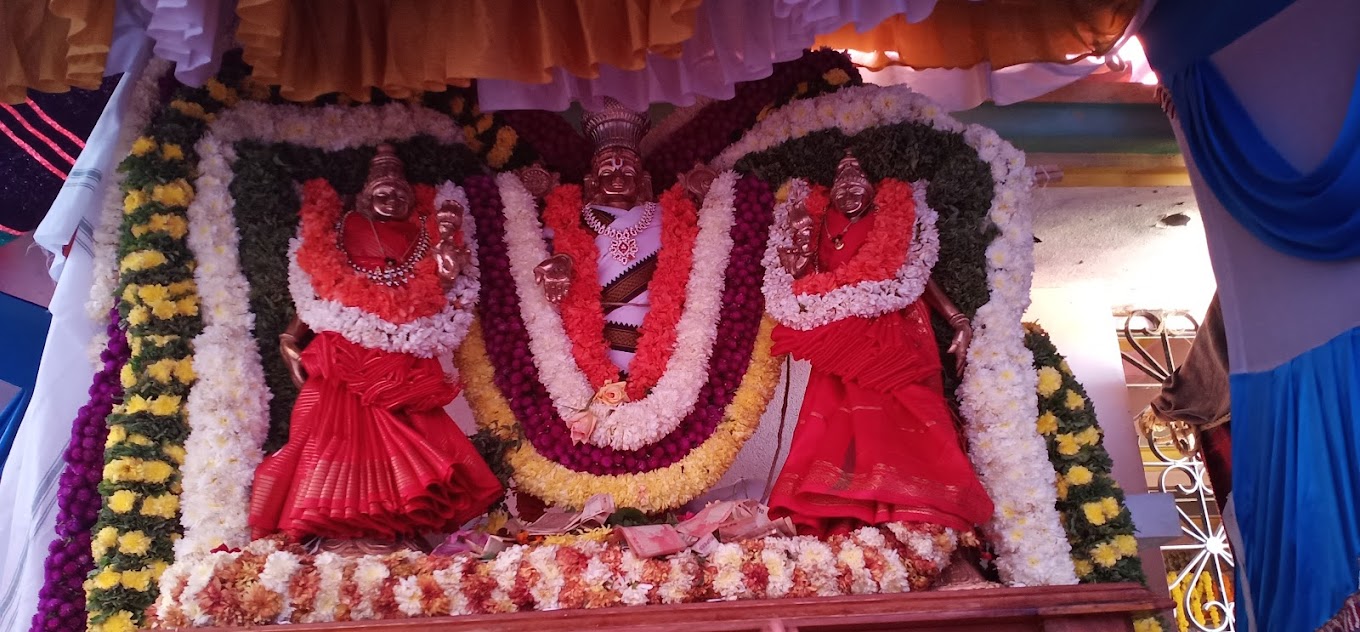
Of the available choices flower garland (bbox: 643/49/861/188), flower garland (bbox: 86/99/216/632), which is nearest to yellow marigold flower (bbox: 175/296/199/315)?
flower garland (bbox: 86/99/216/632)

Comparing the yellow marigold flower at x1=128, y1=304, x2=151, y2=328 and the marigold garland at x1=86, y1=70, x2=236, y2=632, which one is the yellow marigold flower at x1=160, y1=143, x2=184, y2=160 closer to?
the marigold garland at x1=86, y1=70, x2=236, y2=632

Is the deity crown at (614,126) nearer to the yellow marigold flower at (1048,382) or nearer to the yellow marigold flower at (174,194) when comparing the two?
the yellow marigold flower at (174,194)

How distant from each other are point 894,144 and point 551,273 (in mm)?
1509

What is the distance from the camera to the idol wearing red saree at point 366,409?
3.61 metres

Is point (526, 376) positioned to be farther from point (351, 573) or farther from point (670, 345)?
point (351, 573)

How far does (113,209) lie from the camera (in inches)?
153

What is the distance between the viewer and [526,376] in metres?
4.23

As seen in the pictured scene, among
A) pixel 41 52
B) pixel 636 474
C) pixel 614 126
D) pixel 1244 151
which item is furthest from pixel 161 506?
pixel 1244 151

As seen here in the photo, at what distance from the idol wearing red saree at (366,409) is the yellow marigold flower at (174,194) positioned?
416 millimetres

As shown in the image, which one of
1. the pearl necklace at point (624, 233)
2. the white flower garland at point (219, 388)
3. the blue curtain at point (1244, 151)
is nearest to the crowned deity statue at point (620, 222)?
the pearl necklace at point (624, 233)

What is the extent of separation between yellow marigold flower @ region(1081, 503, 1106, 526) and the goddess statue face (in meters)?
2.17

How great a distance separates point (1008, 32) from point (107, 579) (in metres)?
4.03

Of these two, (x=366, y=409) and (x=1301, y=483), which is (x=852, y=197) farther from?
(x=366, y=409)

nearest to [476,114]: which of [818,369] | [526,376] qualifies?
[526,376]
